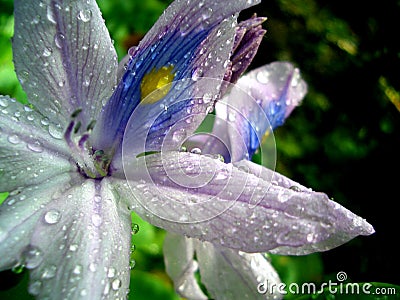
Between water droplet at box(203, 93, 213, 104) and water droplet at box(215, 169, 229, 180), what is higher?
water droplet at box(203, 93, 213, 104)

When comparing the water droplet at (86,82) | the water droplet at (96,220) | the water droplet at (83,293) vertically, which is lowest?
the water droplet at (83,293)

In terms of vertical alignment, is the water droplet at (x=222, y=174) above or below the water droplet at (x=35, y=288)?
above

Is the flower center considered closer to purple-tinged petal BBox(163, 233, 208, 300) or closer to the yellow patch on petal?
the yellow patch on petal

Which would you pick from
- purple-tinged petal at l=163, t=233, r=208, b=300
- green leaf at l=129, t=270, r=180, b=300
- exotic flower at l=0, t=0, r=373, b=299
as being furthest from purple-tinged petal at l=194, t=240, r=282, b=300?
green leaf at l=129, t=270, r=180, b=300

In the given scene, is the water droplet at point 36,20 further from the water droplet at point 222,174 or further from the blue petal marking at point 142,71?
the water droplet at point 222,174

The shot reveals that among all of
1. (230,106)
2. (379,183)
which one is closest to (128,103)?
(230,106)

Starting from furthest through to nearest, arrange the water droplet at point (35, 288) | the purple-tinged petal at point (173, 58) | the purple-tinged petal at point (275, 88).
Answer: the purple-tinged petal at point (275, 88) → the purple-tinged petal at point (173, 58) → the water droplet at point (35, 288)

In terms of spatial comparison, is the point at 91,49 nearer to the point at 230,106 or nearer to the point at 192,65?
the point at 192,65

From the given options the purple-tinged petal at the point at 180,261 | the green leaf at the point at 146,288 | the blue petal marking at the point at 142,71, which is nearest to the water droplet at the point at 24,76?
the blue petal marking at the point at 142,71

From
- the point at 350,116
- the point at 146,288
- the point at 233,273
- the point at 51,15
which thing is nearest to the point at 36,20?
the point at 51,15
